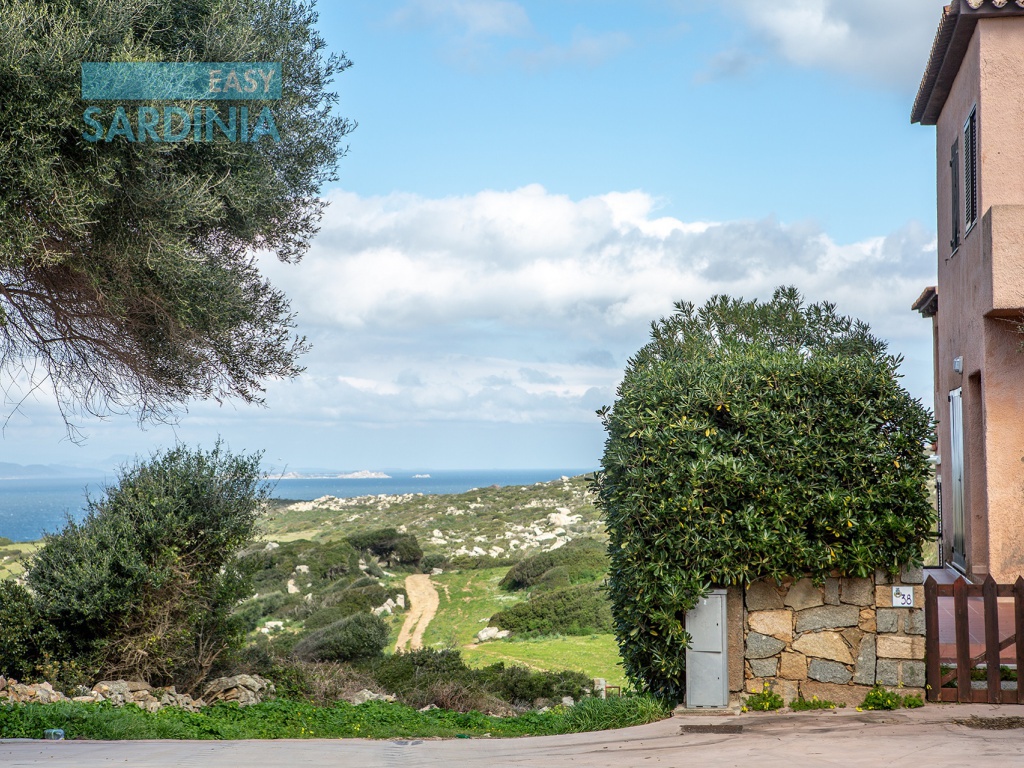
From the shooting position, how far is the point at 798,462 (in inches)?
299

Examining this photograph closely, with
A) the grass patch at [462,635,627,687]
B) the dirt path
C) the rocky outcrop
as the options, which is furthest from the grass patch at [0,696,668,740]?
the dirt path

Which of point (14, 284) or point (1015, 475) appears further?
point (1015, 475)

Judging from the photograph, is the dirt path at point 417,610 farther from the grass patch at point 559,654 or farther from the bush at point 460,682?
the bush at point 460,682

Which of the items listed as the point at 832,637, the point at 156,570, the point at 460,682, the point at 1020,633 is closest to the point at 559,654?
the point at 460,682

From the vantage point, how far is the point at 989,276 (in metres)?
9.80

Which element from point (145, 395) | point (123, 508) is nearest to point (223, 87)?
point (145, 395)

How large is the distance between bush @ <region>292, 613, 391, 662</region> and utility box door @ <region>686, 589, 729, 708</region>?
8.91m

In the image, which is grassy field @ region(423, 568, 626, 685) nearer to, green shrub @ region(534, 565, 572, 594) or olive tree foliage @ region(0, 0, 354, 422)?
green shrub @ region(534, 565, 572, 594)

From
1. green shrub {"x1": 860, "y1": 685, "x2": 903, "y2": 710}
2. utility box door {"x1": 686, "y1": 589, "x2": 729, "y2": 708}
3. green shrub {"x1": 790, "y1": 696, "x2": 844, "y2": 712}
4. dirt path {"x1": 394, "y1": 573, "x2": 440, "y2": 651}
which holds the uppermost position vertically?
utility box door {"x1": 686, "y1": 589, "x2": 729, "y2": 708}

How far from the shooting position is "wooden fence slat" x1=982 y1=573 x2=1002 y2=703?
24.7 ft

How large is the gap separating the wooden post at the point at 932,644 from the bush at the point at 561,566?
15885 millimetres

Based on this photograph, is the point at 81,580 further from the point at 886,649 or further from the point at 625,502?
the point at 886,649

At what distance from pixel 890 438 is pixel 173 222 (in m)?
7.09

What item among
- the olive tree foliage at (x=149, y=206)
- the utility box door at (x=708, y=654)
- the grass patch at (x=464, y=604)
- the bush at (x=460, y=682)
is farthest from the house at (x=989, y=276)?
the grass patch at (x=464, y=604)
